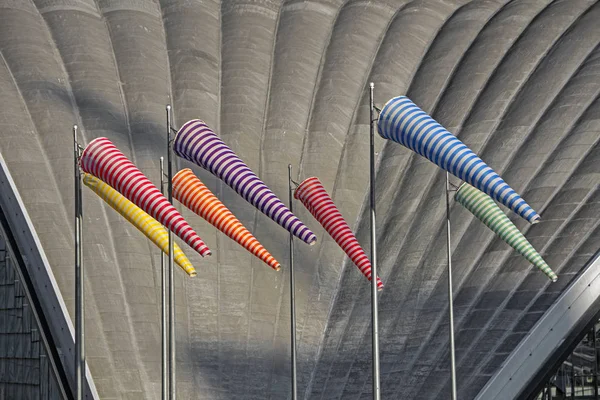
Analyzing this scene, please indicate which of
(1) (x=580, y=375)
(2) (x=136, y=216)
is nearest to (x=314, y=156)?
(1) (x=580, y=375)

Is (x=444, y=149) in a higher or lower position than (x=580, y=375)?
higher

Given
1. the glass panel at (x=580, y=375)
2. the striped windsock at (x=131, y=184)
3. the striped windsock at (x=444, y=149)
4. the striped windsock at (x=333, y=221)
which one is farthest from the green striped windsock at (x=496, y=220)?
the striped windsock at (x=131, y=184)

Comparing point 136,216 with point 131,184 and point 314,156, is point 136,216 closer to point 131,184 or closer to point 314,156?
point 131,184

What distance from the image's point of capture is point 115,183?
27.2 meters

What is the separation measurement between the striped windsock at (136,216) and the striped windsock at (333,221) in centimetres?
395

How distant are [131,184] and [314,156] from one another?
17399 mm

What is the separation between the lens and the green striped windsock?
30.9 m

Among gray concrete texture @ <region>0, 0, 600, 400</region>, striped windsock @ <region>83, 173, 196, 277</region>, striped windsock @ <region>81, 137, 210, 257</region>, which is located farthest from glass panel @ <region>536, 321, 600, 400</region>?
striped windsock @ <region>81, 137, 210, 257</region>

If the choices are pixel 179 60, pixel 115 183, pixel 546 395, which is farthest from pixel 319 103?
pixel 115 183

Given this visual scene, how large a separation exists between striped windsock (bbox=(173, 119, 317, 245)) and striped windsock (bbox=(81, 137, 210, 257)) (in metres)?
1.21

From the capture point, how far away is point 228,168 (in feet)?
90.0

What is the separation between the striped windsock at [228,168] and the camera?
27.2m

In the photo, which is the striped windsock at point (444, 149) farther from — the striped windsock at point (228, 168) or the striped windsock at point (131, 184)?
the striped windsock at point (131, 184)

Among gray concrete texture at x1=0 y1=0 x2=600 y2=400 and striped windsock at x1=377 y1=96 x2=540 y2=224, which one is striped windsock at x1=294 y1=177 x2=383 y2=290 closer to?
gray concrete texture at x1=0 y1=0 x2=600 y2=400
